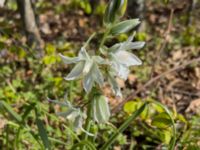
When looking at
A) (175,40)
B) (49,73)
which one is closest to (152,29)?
(175,40)

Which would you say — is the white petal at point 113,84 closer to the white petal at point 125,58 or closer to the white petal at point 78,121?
the white petal at point 125,58

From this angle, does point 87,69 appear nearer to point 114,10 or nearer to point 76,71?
point 76,71

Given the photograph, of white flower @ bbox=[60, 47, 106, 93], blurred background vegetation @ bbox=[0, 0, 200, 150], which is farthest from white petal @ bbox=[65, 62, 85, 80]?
blurred background vegetation @ bbox=[0, 0, 200, 150]

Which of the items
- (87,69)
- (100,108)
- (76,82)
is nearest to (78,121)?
(100,108)

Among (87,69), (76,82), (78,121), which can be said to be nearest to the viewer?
(87,69)

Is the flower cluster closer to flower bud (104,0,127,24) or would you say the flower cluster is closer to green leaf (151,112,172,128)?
flower bud (104,0,127,24)

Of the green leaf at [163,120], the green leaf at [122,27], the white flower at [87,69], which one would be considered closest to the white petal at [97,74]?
the white flower at [87,69]
